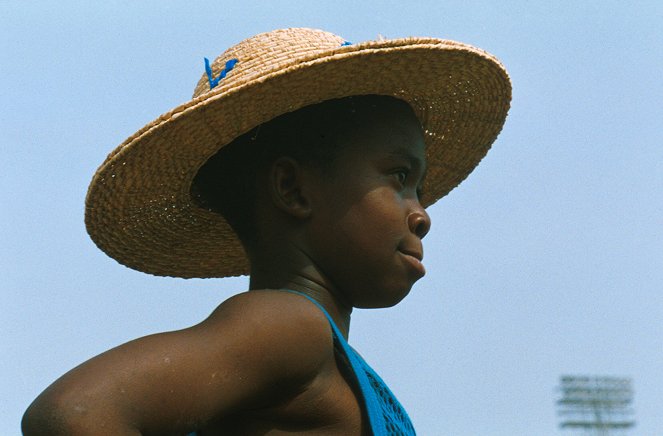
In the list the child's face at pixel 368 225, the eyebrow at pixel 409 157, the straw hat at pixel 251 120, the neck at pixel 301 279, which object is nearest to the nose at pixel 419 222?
the child's face at pixel 368 225

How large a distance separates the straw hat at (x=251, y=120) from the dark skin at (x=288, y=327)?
0.51 ft

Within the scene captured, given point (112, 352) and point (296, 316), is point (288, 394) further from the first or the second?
point (112, 352)

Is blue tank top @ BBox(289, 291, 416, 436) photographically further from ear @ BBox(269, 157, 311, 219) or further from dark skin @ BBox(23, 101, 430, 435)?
ear @ BBox(269, 157, 311, 219)

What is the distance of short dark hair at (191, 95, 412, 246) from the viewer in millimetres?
2955

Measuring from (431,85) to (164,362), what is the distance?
129 centimetres

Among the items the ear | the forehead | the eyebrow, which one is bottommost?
the ear

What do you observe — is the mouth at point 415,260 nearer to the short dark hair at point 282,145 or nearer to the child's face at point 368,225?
the child's face at point 368,225

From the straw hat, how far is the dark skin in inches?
Answer: 6.1

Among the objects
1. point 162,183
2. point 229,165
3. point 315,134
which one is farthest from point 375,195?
point 162,183

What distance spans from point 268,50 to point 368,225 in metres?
0.60

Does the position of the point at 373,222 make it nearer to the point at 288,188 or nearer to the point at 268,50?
the point at 288,188

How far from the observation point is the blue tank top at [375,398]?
8.64 ft

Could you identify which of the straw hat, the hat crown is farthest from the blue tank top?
the hat crown

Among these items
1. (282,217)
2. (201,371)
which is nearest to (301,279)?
(282,217)
